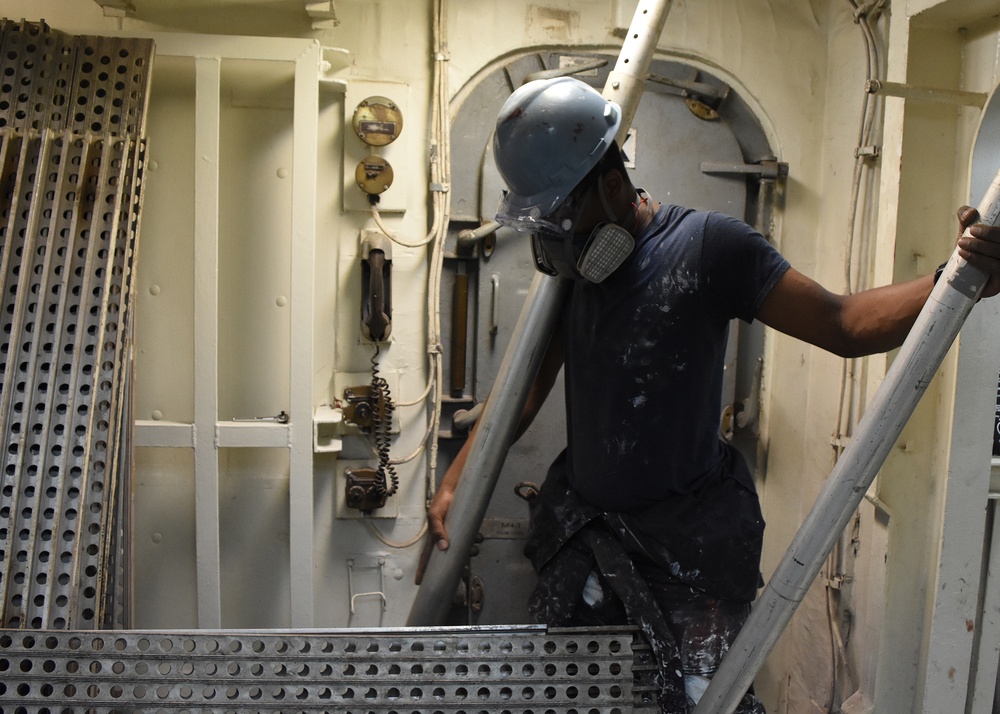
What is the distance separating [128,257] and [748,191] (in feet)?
5.80

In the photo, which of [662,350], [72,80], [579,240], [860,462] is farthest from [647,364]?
[72,80]

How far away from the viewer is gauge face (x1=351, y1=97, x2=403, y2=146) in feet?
6.93

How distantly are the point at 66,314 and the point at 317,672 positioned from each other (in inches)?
39.0

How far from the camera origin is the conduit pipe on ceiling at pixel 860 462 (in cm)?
111

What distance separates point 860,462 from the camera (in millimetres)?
1192

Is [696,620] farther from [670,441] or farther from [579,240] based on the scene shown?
[579,240]

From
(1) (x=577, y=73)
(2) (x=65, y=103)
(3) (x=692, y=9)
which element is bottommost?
(2) (x=65, y=103)

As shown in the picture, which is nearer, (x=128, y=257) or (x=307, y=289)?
(x=128, y=257)

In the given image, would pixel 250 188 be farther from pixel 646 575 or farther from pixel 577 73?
pixel 646 575

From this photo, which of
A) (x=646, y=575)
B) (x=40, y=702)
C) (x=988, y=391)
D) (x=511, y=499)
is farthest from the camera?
(x=511, y=499)

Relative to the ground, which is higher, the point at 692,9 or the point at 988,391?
the point at 692,9

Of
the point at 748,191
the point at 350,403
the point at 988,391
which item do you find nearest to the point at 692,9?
the point at 748,191

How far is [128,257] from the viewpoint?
178cm

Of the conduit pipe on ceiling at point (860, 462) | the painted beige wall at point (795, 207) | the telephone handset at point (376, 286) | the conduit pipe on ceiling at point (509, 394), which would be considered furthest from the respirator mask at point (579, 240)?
the painted beige wall at point (795, 207)
